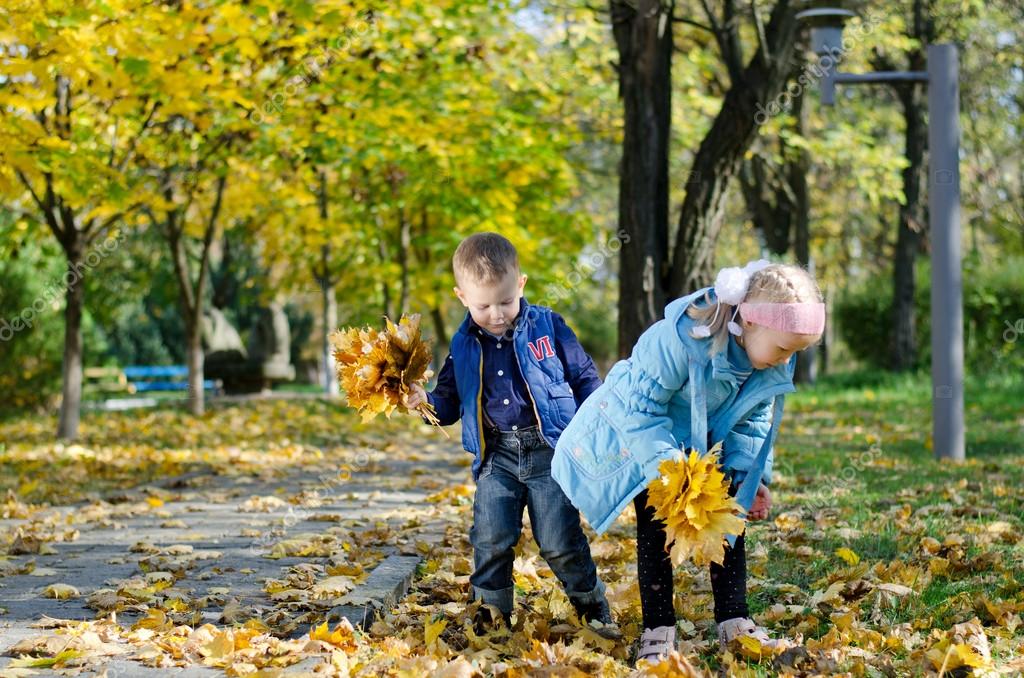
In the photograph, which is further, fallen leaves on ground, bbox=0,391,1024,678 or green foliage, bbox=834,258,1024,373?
green foliage, bbox=834,258,1024,373

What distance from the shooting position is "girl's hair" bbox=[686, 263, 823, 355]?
3.22m

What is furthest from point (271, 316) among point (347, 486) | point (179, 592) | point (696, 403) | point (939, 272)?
point (696, 403)

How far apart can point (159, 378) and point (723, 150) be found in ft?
85.5

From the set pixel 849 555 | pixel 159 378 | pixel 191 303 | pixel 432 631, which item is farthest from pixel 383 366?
pixel 159 378

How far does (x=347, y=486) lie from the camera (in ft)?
26.9

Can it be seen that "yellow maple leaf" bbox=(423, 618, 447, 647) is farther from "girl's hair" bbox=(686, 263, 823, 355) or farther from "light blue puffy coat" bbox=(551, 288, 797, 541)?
"girl's hair" bbox=(686, 263, 823, 355)

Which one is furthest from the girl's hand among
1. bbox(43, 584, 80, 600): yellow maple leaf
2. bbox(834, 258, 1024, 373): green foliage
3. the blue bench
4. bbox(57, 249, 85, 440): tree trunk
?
the blue bench

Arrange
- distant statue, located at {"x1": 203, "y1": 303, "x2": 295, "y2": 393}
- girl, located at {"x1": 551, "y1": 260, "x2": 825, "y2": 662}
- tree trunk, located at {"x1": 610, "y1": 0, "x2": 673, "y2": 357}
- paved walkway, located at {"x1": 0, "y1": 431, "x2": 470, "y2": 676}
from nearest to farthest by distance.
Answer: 1. girl, located at {"x1": 551, "y1": 260, "x2": 825, "y2": 662}
2. paved walkway, located at {"x1": 0, "y1": 431, "x2": 470, "y2": 676}
3. tree trunk, located at {"x1": 610, "y1": 0, "x2": 673, "y2": 357}
4. distant statue, located at {"x1": 203, "y1": 303, "x2": 295, "y2": 393}

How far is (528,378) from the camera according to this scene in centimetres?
377

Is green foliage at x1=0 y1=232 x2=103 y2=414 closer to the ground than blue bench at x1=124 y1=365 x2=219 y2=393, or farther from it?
farther from it

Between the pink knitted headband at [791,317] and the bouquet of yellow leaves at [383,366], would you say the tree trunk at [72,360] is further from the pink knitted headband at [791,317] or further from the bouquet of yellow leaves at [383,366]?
the pink knitted headband at [791,317]

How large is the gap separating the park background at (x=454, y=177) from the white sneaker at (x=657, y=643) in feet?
1.98

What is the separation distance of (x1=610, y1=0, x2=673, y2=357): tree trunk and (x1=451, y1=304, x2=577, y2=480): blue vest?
195 inches

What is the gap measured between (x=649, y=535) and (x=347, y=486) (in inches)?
194
